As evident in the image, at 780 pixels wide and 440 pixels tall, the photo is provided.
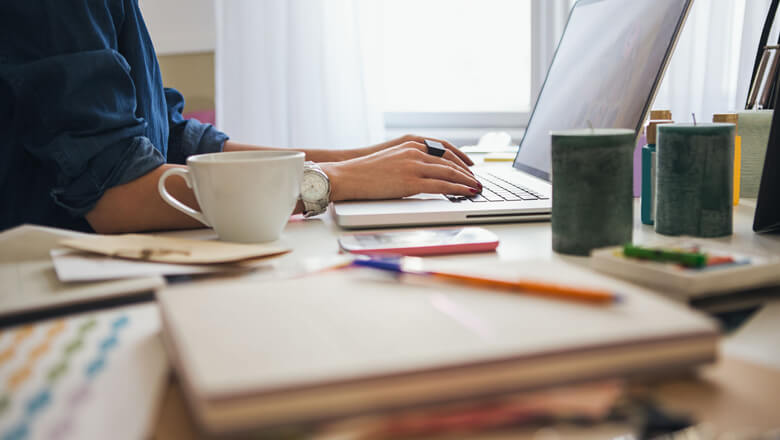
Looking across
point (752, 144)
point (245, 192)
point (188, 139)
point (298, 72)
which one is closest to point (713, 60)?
point (298, 72)

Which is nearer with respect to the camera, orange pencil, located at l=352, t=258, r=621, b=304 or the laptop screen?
orange pencil, located at l=352, t=258, r=621, b=304

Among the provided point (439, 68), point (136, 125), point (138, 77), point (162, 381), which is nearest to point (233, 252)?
point (162, 381)

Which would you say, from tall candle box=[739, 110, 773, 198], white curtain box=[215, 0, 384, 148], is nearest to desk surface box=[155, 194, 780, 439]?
tall candle box=[739, 110, 773, 198]

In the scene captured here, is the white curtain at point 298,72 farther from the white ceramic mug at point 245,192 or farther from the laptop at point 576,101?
the white ceramic mug at point 245,192

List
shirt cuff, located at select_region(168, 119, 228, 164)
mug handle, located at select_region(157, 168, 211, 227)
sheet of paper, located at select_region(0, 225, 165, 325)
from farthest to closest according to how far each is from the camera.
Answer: shirt cuff, located at select_region(168, 119, 228, 164) → mug handle, located at select_region(157, 168, 211, 227) → sheet of paper, located at select_region(0, 225, 165, 325)

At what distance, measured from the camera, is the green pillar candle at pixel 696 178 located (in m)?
0.60

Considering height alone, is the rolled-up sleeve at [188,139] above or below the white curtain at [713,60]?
below

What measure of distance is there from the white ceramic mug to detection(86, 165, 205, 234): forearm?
9cm

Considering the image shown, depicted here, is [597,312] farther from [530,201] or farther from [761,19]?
[761,19]

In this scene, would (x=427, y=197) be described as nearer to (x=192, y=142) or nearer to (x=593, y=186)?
(x=593, y=186)

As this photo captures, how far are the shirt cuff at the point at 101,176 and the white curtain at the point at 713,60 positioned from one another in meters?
1.94

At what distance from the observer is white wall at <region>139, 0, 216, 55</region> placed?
224 centimetres

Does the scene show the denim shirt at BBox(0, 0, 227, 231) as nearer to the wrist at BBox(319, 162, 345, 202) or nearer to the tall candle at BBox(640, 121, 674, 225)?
the wrist at BBox(319, 162, 345, 202)

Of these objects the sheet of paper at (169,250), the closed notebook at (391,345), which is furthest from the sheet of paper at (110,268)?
the closed notebook at (391,345)
